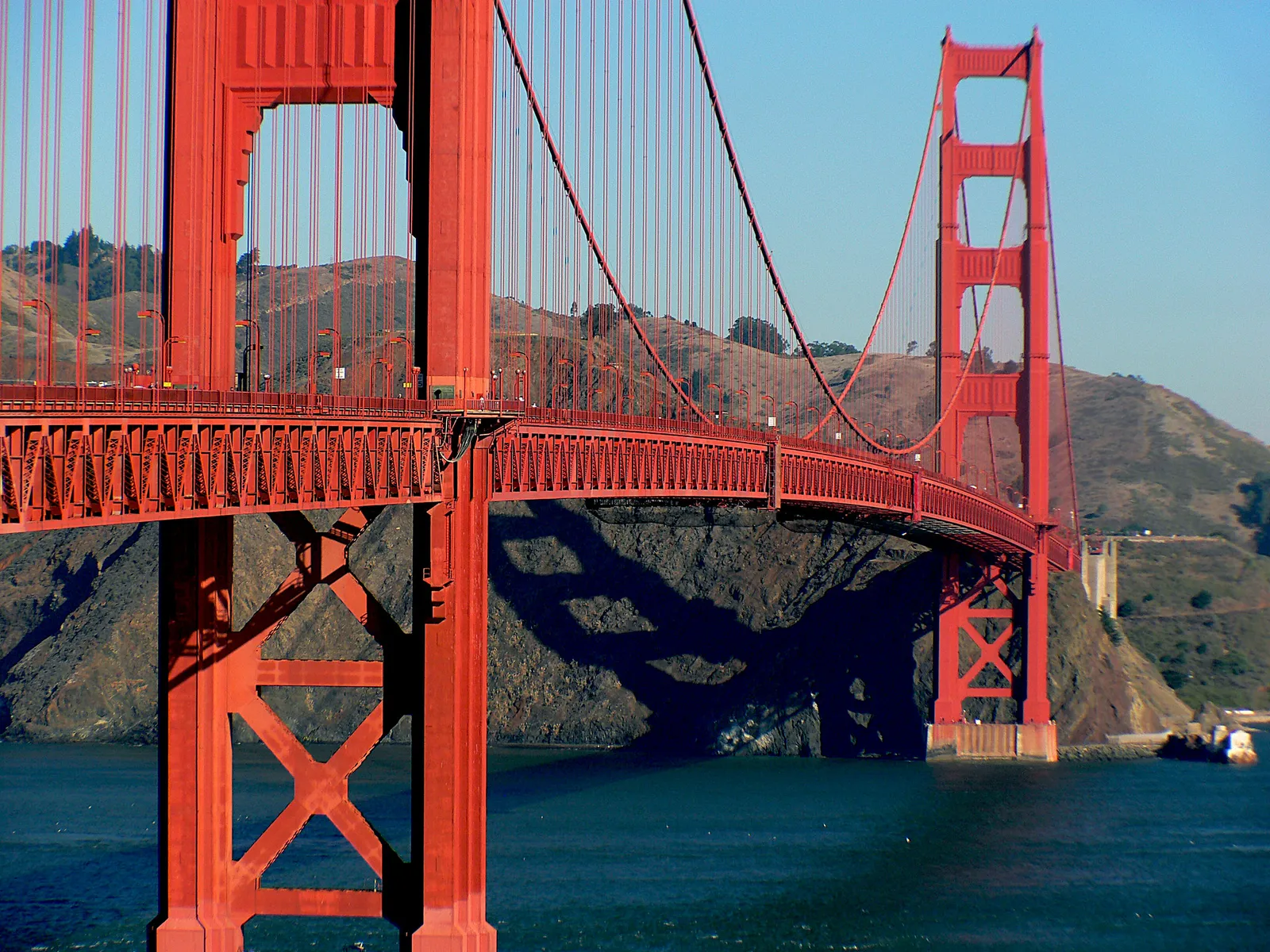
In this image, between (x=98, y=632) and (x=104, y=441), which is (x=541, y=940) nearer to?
(x=104, y=441)

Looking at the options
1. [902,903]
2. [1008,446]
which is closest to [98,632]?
[902,903]

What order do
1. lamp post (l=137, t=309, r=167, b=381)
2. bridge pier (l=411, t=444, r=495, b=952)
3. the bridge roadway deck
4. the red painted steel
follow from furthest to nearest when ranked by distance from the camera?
1. the red painted steel
2. bridge pier (l=411, t=444, r=495, b=952)
3. lamp post (l=137, t=309, r=167, b=381)
4. the bridge roadway deck

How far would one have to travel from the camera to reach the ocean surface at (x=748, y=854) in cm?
3062

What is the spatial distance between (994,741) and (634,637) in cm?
1139

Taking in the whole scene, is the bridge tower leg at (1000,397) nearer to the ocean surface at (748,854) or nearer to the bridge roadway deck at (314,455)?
the ocean surface at (748,854)

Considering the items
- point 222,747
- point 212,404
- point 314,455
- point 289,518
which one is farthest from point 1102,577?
point 212,404

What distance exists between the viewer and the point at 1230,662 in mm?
70750

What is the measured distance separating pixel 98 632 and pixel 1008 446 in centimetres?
6407

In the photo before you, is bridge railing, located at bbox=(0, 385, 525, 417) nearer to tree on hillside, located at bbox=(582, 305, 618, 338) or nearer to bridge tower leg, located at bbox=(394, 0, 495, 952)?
bridge tower leg, located at bbox=(394, 0, 495, 952)

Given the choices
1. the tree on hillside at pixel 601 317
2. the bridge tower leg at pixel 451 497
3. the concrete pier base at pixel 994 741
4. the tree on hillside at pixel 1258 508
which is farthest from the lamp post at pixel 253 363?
the tree on hillside at pixel 1258 508

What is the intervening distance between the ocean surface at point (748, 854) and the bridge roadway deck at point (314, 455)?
696 cm

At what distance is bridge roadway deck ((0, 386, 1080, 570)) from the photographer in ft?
46.7

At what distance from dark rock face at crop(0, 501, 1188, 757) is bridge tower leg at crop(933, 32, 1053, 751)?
1.06 meters

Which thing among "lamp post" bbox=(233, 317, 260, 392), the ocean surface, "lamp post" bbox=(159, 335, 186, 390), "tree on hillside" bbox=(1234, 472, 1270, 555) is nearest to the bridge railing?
"lamp post" bbox=(233, 317, 260, 392)
